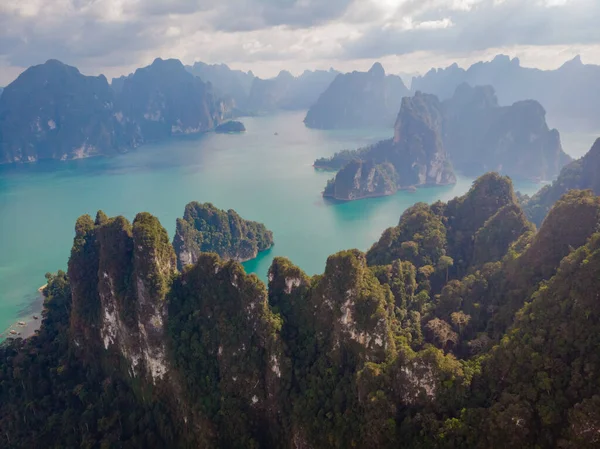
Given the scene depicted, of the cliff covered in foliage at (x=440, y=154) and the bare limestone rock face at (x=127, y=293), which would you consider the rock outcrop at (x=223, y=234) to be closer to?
the bare limestone rock face at (x=127, y=293)

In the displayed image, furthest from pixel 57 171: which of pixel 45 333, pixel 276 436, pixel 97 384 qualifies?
pixel 276 436

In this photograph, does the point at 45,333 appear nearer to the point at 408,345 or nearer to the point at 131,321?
the point at 131,321

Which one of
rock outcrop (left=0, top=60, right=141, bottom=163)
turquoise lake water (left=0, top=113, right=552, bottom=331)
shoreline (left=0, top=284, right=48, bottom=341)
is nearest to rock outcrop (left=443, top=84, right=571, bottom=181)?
turquoise lake water (left=0, top=113, right=552, bottom=331)

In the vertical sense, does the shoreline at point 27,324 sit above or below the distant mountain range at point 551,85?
→ below

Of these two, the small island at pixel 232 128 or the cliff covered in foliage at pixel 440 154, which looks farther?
the small island at pixel 232 128

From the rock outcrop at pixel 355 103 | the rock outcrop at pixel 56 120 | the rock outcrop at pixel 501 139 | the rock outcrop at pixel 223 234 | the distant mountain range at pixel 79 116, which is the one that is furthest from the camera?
the rock outcrop at pixel 355 103

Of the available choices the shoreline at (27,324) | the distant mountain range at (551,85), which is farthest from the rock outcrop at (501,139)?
the shoreline at (27,324)

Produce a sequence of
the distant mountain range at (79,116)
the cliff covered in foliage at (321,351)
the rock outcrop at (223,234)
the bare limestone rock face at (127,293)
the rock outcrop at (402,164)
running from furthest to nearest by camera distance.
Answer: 1. the distant mountain range at (79,116)
2. the rock outcrop at (402,164)
3. the rock outcrop at (223,234)
4. the bare limestone rock face at (127,293)
5. the cliff covered in foliage at (321,351)
